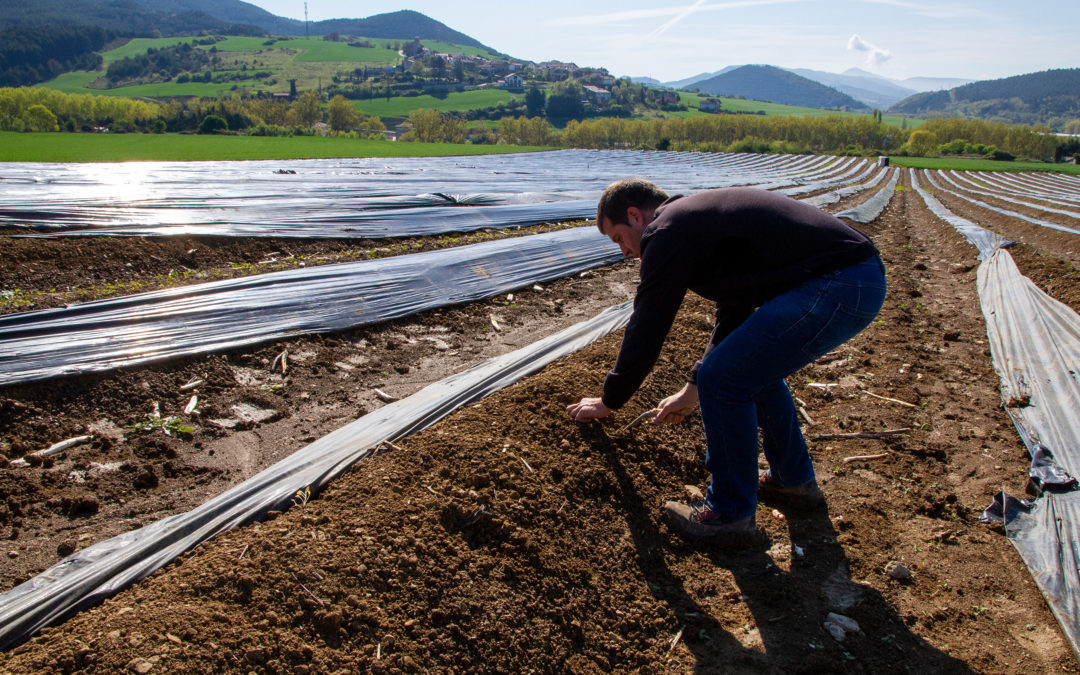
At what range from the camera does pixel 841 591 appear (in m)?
2.39

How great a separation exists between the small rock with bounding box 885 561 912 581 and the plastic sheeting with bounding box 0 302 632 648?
2.22 meters

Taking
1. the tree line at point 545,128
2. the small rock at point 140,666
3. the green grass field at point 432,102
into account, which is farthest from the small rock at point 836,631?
the green grass field at point 432,102

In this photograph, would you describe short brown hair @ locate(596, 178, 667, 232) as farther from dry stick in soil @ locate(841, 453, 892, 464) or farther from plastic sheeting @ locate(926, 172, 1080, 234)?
plastic sheeting @ locate(926, 172, 1080, 234)

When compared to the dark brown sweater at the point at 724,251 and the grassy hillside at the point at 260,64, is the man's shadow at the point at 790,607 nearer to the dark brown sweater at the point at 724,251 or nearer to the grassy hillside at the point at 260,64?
the dark brown sweater at the point at 724,251

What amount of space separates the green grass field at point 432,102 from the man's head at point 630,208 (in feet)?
240

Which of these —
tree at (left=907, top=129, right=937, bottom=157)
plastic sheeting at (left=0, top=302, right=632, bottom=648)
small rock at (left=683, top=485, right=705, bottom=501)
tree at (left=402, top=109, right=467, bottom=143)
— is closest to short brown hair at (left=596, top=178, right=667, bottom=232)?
small rock at (left=683, top=485, right=705, bottom=501)

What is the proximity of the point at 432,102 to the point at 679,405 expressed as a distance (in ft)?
273

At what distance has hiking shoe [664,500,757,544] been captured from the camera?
2490 millimetres

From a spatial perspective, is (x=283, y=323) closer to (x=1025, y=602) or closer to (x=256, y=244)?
(x=256, y=244)

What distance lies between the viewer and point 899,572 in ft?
8.04

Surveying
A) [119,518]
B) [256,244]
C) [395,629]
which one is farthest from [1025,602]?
[256,244]

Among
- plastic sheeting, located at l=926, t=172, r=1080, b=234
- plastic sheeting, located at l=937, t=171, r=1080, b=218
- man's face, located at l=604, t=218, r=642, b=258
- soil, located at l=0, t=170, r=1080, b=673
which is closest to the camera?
soil, located at l=0, t=170, r=1080, b=673

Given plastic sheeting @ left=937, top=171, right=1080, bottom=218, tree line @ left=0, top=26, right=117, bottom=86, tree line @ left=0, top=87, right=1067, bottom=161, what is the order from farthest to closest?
1. tree line @ left=0, top=26, right=117, bottom=86
2. tree line @ left=0, top=87, right=1067, bottom=161
3. plastic sheeting @ left=937, top=171, right=1080, bottom=218

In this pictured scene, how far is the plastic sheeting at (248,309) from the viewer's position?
361 centimetres
